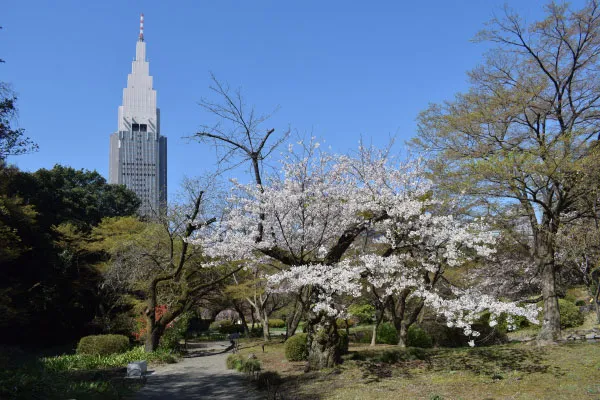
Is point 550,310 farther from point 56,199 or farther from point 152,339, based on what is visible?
point 56,199

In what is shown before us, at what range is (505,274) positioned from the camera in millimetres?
20391

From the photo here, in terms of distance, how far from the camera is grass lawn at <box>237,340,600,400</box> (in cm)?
828

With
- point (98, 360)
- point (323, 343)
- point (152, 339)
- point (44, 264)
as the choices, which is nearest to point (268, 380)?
point (323, 343)

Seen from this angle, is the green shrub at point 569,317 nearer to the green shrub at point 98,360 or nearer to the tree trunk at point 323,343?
the tree trunk at point 323,343

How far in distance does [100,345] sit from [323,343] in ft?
33.3

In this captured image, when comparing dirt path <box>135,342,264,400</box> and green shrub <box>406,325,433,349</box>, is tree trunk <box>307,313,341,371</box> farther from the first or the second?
green shrub <box>406,325,433,349</box>

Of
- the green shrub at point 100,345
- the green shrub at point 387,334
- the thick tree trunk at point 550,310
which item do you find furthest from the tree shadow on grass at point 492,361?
the green shrub at point 100,345

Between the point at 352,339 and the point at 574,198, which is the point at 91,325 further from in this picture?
the point at 574,198

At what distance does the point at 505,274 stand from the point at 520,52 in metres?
9.97

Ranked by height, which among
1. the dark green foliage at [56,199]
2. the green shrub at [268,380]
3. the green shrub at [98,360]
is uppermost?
the dark green foliage at [56,199]

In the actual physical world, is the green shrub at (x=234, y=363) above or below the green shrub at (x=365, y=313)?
below

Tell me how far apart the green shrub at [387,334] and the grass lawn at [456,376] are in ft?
20.4

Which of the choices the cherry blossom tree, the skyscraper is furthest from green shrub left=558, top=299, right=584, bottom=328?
the skyscraper

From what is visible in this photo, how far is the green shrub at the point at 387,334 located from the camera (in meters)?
19.5
